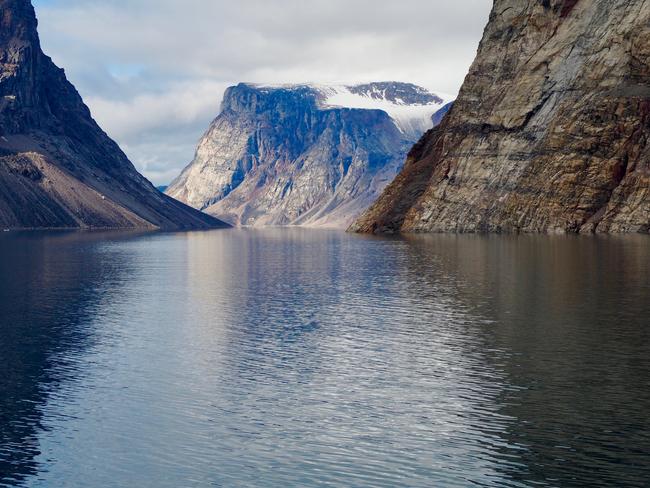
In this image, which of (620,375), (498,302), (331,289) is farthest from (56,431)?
(331,289)

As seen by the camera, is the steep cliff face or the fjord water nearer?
the fjord water

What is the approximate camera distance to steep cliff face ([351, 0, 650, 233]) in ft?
561

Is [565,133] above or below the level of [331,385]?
above

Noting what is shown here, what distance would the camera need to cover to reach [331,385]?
38812 mm

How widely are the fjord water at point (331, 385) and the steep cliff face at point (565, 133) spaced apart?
328ft

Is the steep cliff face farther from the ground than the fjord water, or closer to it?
farther from the ground

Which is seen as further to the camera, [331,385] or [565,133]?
[565,133]

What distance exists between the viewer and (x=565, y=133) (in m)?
176

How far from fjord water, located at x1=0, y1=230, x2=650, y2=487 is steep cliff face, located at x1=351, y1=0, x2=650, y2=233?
328 ft

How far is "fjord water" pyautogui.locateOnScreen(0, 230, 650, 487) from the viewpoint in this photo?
28.4 metres

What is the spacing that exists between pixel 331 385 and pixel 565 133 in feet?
486

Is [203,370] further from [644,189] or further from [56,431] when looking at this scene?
[644,189]

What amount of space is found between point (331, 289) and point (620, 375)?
4069 centimetres

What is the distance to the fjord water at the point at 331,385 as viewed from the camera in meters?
28.4
